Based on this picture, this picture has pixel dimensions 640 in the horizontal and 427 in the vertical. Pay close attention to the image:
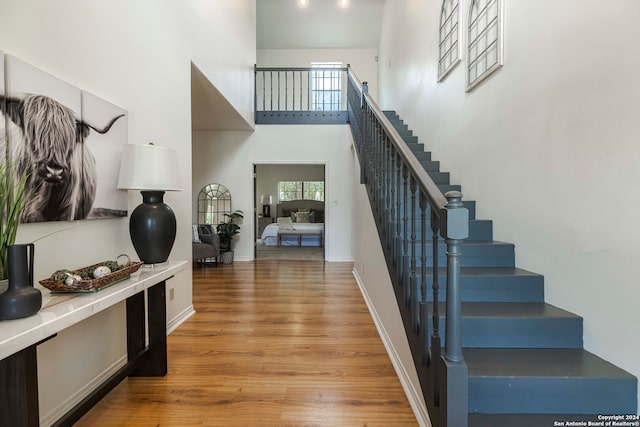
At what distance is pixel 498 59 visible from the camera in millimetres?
2316

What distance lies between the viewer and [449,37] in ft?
10.5

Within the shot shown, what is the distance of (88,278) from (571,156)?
8.59ft

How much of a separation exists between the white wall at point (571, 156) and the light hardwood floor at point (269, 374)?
1160mm

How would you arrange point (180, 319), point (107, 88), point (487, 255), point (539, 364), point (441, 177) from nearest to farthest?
point (539, 364)
point (107, 88)
point (487, 255)
point (180, 319)
point (441, 177)

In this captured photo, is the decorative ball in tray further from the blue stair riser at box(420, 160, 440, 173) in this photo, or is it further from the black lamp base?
the blue stair riser at box(420, 160, 440, 173)

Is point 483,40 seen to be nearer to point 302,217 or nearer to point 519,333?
point 519,333

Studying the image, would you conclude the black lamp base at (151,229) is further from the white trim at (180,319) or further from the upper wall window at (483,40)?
the upper wall window at (483,40)

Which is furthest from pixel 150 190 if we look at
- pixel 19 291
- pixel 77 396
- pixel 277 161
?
pixel 277 161

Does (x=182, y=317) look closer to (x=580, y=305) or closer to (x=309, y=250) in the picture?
(x=580, y=305)

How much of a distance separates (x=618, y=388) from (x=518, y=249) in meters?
0.96

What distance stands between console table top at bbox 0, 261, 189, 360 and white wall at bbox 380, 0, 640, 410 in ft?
7.66

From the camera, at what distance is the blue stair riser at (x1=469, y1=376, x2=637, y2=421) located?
4.27 feet

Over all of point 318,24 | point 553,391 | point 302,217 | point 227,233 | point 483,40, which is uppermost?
point 318,24

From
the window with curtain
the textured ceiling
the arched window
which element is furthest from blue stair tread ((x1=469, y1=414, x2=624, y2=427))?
the window with curtain
